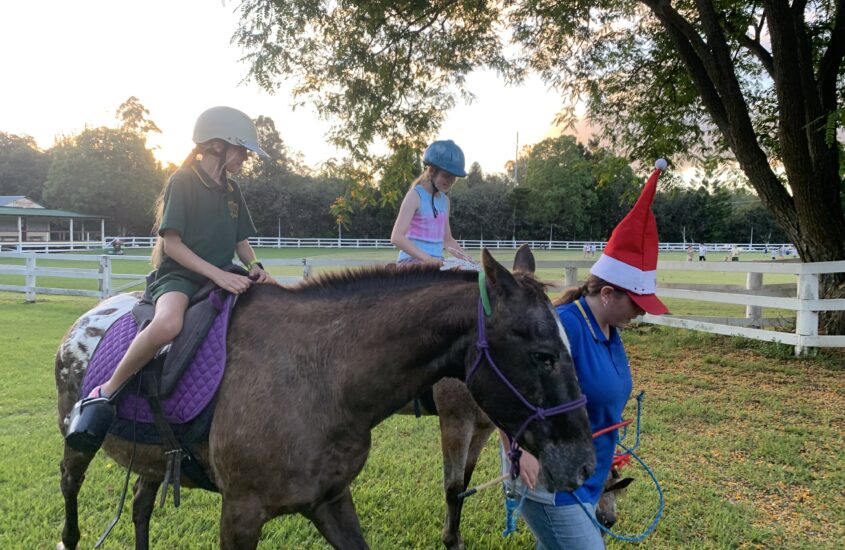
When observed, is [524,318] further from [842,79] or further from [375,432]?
[842,79]

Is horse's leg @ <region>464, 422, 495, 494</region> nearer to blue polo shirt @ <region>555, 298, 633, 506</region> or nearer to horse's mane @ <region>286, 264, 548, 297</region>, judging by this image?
blue polo shirt @ <region>555, 298, 633, 506</region>

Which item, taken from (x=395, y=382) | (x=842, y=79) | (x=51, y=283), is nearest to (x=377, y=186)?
(x=395, y=382)

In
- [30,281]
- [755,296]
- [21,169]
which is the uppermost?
[21,169]

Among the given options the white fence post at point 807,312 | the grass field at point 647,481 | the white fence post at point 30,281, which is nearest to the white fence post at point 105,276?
the white fence post at point 30,281

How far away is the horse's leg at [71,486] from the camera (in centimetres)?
316

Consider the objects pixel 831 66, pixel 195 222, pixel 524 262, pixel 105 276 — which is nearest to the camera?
pixel 524 262

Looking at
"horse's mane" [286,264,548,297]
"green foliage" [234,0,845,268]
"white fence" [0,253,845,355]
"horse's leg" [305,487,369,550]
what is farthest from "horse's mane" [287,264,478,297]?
"green foliage" [234,0,845,268]

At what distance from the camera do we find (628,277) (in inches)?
90.0

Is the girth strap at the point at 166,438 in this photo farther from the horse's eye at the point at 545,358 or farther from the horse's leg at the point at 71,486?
the horse's eye at the point at 545,358

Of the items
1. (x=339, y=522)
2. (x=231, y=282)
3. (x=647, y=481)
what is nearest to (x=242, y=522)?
(x=339, y=522)

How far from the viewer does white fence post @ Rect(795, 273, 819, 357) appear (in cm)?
809

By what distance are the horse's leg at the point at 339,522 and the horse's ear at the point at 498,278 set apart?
1.24 m

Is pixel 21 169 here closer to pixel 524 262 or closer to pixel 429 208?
pixel 429 208

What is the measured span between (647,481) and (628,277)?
3016mm
